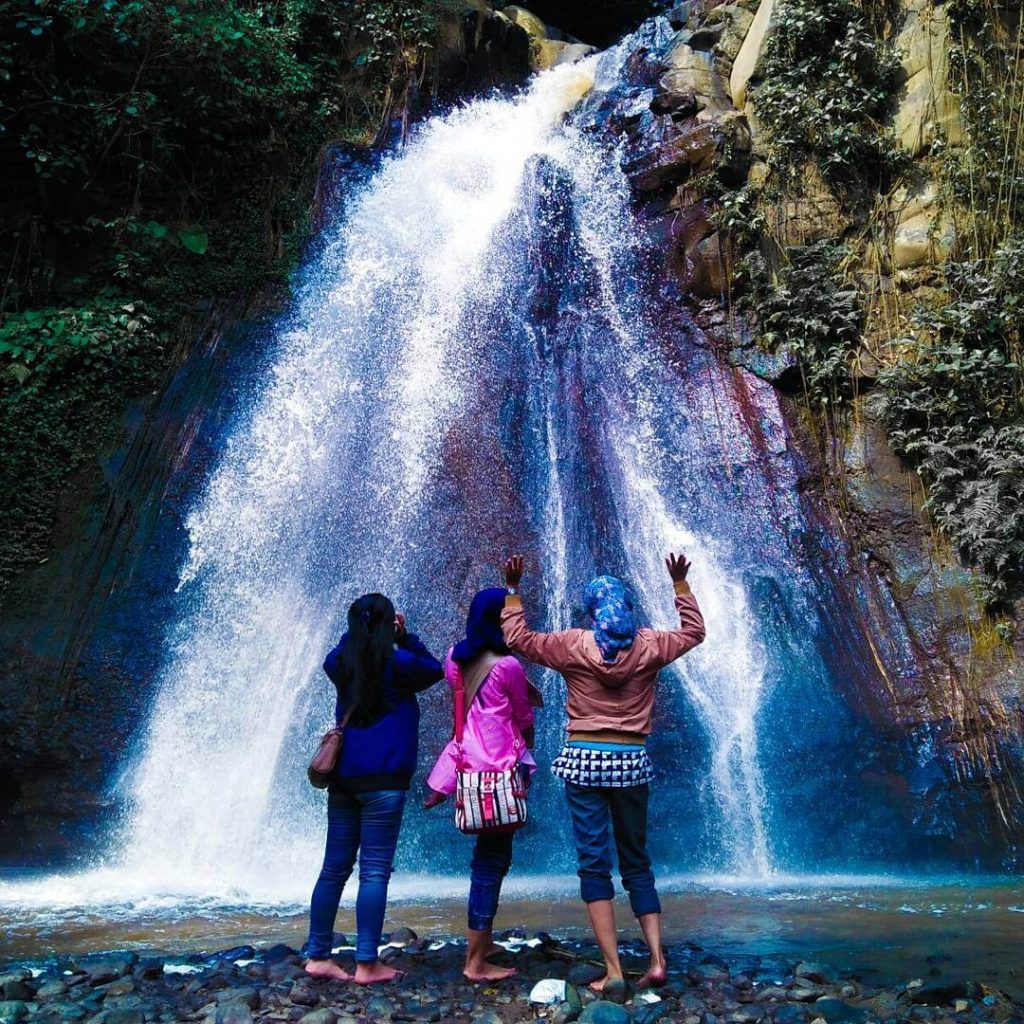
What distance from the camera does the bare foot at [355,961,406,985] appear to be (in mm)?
3701

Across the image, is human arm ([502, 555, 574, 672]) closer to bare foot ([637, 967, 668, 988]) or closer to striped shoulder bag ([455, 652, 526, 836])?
striped shoulder bag ([455, 652, 526, 836])

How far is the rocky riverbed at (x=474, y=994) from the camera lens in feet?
11.1

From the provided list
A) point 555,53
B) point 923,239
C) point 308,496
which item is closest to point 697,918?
point 308,496

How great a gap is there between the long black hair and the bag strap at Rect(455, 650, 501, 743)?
324mm

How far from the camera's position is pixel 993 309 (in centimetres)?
942

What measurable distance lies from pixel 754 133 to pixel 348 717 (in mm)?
10349

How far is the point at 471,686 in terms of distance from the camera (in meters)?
3.98

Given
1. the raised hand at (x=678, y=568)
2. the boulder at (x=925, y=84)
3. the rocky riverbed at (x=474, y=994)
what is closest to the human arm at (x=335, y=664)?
the rocky riverbed at (x=474, y=994)

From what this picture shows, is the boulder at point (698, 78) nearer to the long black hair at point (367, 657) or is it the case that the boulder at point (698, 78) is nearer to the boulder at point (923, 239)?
the boulder at point (923, 239)

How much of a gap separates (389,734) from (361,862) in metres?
0.53

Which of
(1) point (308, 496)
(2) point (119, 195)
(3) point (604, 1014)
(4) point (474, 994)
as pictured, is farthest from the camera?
(2) point (119, 195)

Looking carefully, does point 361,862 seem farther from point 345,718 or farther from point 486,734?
point 486,734

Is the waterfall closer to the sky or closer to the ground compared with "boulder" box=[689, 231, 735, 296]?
closer to the ground

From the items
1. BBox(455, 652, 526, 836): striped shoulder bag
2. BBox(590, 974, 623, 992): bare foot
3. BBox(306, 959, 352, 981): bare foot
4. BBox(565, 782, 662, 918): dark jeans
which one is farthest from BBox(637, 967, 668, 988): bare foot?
BBox(306, 959, 352, 981): bare foot
